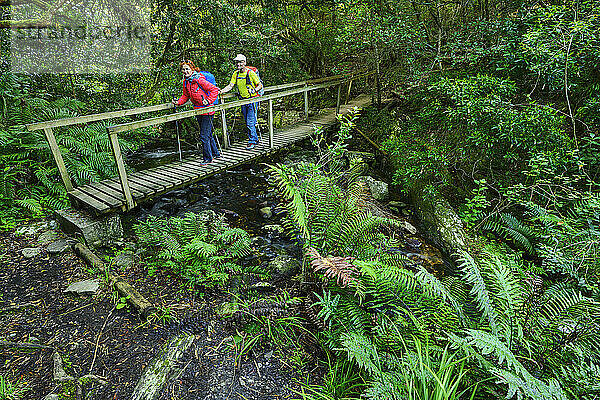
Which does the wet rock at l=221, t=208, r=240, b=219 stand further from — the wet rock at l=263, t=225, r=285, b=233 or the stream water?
the wet rock at l=263, t=225, r=285, b=233

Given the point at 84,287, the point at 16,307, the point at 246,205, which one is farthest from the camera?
the point at 246,205

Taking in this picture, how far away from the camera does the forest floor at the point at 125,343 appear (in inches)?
103

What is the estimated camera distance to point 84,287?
3529 millimetres

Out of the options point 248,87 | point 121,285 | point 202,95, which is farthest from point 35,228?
point 248,87

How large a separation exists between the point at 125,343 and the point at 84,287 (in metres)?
1.03

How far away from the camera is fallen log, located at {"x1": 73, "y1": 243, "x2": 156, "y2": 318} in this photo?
3299 millimetres

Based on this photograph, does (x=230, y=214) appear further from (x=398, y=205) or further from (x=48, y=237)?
(x=398, y=205)

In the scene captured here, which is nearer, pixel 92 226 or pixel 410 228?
pixel 92 226

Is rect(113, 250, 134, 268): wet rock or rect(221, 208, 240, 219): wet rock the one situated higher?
rect(113, 250, 134, 268): wet rock

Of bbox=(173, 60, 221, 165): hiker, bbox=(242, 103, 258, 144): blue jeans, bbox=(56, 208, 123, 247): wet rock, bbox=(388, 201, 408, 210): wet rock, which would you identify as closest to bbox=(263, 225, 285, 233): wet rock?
bbox=(173, 60, 221, 165): hiker

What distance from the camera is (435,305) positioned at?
2861 mm

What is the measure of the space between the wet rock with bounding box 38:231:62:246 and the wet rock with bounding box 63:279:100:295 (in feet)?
4.01

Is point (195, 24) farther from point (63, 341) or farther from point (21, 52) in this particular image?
point (63, 341)

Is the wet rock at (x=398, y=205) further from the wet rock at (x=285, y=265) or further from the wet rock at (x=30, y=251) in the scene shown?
the wet rock at (x=30, y=251)
